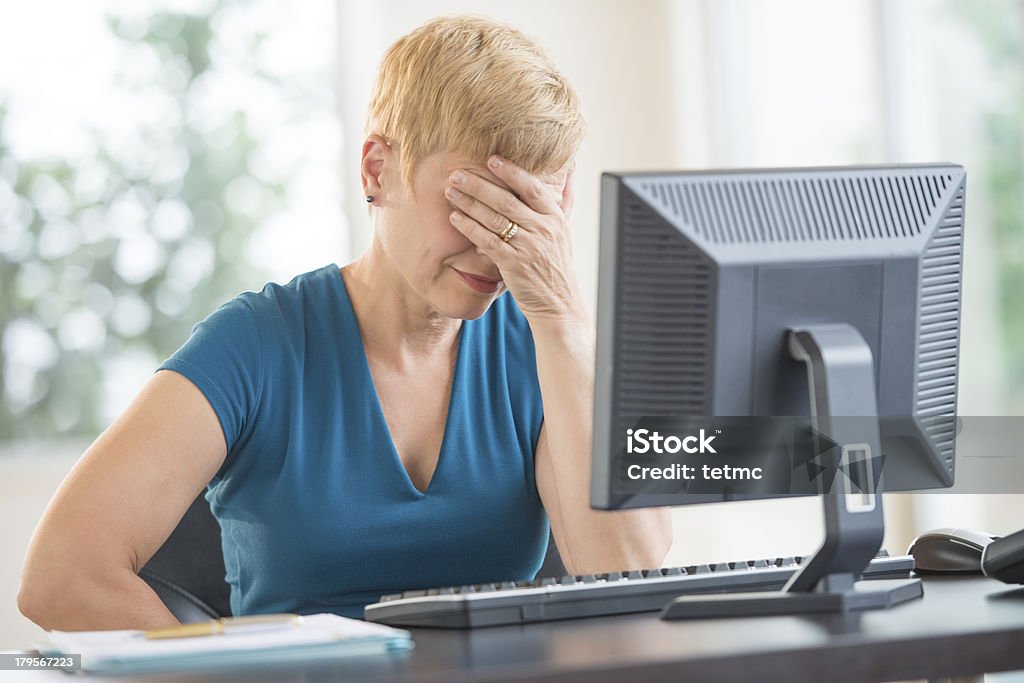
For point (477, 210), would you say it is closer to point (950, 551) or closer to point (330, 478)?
point (330, 478)

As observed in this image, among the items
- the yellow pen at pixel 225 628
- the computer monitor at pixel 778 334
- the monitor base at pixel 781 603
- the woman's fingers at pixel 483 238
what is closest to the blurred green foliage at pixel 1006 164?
the woman's fingers at pixel 483 238

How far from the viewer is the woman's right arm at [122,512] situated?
3.94 ft

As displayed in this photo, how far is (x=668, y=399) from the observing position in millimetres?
965

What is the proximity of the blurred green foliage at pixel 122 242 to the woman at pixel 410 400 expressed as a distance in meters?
2.31

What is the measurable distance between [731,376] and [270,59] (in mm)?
3133

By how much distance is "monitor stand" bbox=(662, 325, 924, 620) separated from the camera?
95 centimetres

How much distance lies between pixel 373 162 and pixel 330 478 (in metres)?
0.38

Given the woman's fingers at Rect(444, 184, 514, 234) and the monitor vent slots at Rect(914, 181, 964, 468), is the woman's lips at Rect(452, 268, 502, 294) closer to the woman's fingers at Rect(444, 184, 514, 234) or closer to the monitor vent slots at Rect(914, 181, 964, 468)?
the woman's fingers at Rect(444, 184, 514, 234)

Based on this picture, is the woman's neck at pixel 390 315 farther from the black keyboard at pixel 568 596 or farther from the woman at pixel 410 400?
the black keyboard at pixel 568 596

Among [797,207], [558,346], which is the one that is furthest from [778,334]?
[558,346]

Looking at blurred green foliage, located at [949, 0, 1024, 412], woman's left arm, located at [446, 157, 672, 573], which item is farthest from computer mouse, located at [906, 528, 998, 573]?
blurred green foliage, located at [949, 0, 1024, 412]

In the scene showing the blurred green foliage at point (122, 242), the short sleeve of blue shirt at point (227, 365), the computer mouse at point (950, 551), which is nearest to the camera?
the computer mouse at point (950, 551)

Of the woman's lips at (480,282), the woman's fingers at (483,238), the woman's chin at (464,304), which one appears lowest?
the woman's chin at (464,304)

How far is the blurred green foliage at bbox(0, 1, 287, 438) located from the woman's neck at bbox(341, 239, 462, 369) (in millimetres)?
2284
